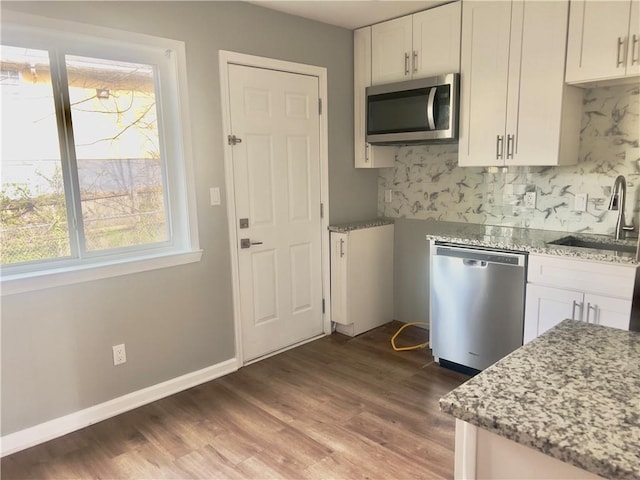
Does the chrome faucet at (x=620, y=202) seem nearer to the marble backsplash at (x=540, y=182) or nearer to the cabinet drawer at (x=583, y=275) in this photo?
the marble backsplash at (x=540, y=182)

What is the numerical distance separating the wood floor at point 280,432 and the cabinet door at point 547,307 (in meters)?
0.61

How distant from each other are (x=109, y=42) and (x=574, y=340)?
2.57 meters

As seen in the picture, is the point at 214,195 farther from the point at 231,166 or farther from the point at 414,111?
the point at 414,111

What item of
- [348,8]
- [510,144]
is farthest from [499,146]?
[348,8]

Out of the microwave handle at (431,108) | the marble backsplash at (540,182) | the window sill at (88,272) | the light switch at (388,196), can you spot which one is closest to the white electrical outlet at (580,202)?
the marble backsplash at (540,182)

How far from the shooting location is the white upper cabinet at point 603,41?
236cm

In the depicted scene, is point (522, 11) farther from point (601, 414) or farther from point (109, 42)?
point (601, 414)

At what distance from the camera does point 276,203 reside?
10.9 ft

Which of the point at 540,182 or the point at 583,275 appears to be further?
the point at 540,182

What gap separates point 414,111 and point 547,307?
1.56 meters

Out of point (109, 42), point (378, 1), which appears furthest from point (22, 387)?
point (378, 1)

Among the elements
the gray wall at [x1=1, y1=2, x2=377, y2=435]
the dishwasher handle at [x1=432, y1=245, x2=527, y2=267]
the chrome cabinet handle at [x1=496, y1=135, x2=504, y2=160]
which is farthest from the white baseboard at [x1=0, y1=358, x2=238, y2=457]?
the chrome cabinet handle at [x1=496, y1=135, x2=504, y2=160]

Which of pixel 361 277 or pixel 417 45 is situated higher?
pixel 417 45

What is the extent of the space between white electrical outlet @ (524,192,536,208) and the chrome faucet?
475mm
